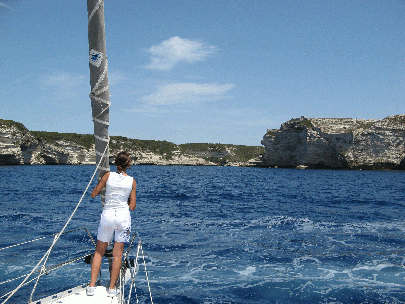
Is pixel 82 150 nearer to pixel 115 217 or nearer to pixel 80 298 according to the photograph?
pixel 115 217

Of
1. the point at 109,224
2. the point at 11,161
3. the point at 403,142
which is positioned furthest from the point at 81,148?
the point at 109,224

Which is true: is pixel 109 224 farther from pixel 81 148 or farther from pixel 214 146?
pixel 214 146

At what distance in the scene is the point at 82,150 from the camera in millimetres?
124000

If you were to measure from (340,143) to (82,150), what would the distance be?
92.3 meters

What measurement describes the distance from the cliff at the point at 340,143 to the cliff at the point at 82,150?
81.8 ft

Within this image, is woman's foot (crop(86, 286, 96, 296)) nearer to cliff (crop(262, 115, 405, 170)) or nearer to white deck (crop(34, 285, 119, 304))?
white deck (crop(34, 285, 119, 304))

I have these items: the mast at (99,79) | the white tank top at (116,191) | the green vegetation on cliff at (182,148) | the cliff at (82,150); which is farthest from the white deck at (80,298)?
the green vegetation on cliff at (182,148)

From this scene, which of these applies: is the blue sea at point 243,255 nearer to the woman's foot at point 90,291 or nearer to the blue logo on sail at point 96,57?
the woman's foot at point 90,291

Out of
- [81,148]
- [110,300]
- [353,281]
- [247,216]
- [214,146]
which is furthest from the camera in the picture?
[214,146]

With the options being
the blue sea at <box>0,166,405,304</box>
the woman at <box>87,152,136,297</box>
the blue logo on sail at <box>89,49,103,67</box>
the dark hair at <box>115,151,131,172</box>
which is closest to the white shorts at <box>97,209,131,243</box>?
the woman at <box>87,152,136,297</box>

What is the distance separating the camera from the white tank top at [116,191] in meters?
4.98

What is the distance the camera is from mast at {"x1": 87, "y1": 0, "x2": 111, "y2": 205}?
4668 mm

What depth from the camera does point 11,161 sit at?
340ft

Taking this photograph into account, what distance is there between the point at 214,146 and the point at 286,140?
286 ft
